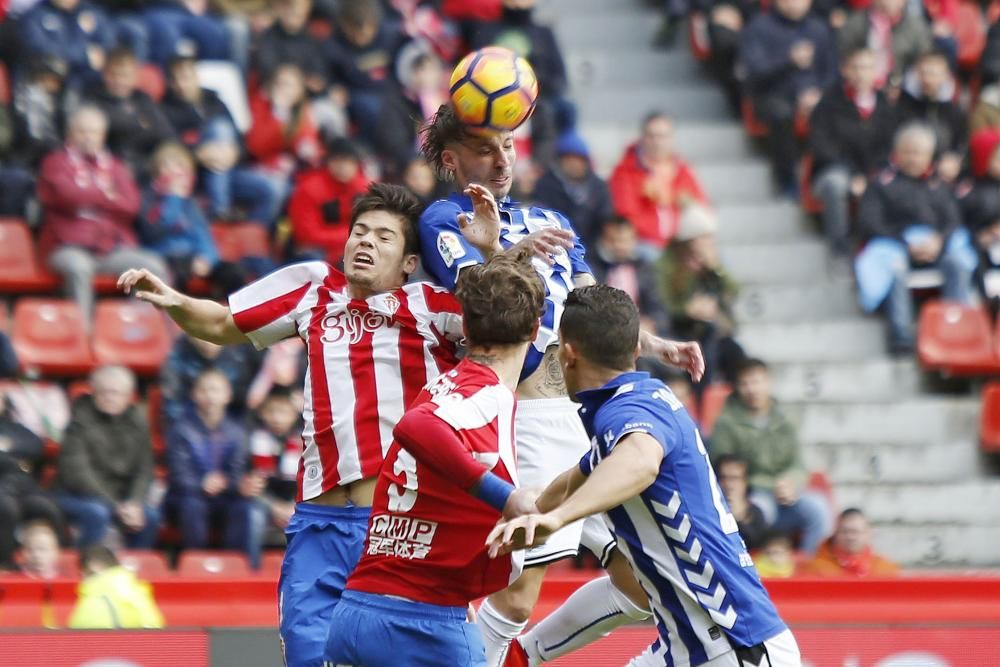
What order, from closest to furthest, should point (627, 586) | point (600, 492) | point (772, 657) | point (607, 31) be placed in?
point (600, 492) < point (772, 657) < point (627, 586) < point (607, 31)

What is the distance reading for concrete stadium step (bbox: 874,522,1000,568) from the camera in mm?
11164

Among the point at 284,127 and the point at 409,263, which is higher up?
the point at 284,127

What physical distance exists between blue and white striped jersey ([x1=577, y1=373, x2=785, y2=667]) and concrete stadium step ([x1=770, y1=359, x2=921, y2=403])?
687cm

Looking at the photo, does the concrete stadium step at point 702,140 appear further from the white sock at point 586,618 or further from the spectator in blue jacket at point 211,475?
the white sock at point 586,618

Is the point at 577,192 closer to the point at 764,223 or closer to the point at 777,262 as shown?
the point at 777,262

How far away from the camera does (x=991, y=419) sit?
11.6 meters

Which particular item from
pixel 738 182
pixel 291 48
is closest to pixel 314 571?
pixel 291 48

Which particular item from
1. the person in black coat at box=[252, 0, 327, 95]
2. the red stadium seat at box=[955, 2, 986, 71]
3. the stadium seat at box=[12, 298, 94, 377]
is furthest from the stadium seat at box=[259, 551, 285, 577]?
the red stadium seat at box=[955, 2, 986, 71]

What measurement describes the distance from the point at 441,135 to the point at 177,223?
5.01 m

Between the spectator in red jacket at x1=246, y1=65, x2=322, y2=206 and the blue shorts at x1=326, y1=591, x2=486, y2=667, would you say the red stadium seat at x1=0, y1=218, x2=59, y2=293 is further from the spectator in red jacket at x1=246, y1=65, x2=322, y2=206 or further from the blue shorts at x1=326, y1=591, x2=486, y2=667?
the blue shorts at x1=326, y1=591, x2=486, y2=667

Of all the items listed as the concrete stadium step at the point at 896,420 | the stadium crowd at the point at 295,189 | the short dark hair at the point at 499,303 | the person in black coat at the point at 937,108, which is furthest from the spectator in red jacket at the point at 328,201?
the short dark hair at the point at 499,303

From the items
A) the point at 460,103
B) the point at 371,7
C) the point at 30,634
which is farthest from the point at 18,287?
the point at 460,103

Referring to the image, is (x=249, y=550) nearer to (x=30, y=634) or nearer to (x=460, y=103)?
(x=30, y=634)

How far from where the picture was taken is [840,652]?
24.0 feet
